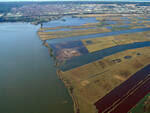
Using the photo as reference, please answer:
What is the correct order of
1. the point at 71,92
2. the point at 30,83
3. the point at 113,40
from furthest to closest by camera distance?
the point at 113,40, the point at 30,83, the point at 71,92

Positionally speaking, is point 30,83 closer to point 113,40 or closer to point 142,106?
point 142,106

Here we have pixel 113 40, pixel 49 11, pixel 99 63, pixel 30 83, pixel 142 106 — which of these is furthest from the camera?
pixel 49 11

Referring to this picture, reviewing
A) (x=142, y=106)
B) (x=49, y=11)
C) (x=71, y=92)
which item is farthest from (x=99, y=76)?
(x=49, y=11)

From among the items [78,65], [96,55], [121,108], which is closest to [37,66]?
[78,65]

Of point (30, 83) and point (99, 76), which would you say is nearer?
point (30, 83)

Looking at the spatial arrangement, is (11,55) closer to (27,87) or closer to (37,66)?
(37,66)

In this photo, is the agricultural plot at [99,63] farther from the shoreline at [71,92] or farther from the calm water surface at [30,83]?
the calm water surface at [30,83]

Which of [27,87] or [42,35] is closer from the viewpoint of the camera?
[27,87]
